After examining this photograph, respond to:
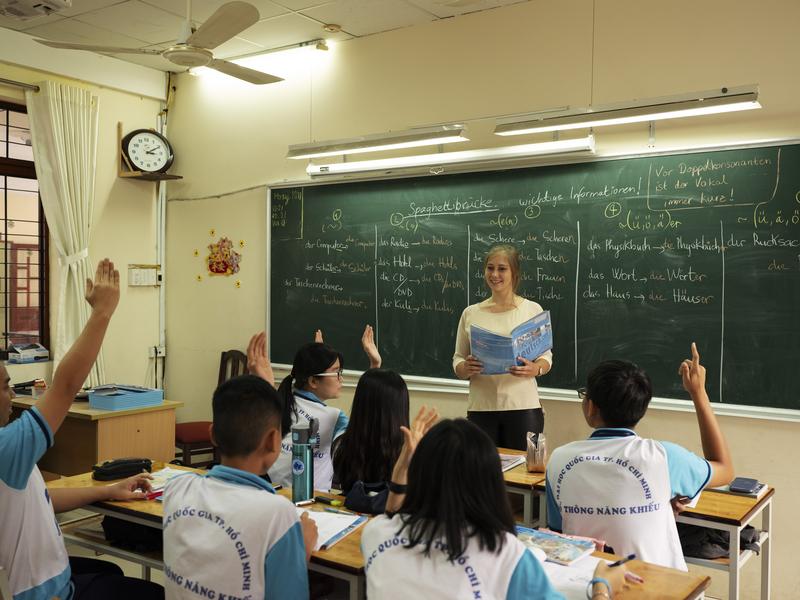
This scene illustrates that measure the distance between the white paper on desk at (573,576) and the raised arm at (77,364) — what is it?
131 centimetres

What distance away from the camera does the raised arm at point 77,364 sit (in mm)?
1925

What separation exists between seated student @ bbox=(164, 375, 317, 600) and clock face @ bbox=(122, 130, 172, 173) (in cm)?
462

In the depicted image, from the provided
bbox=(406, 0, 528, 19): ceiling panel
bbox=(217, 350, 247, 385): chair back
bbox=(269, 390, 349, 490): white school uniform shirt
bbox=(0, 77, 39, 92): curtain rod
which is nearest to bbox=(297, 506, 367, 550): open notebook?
bbox=(269, 390, 349, 490): white school uniform shirt

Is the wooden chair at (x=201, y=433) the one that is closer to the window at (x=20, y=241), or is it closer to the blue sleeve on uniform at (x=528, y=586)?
the window at (x=20, y=241)

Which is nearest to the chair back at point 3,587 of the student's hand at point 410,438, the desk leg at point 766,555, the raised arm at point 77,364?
the raised arm at point 77,364

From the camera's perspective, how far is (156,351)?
629 cm

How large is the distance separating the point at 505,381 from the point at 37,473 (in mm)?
2513

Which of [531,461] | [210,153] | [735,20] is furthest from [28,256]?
[735,20]

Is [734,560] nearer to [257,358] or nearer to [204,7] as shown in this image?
[257,358]

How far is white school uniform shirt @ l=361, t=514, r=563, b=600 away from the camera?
1.47 meters

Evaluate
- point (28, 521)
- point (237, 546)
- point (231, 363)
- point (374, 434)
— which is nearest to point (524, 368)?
point (374, 434)

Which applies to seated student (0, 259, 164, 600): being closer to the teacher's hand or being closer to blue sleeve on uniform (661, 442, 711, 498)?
blue sleeve on uniform (661, 442, 711, 498)

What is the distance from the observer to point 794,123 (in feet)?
12.1

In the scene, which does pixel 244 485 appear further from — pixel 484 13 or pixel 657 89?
pixel 484 13
